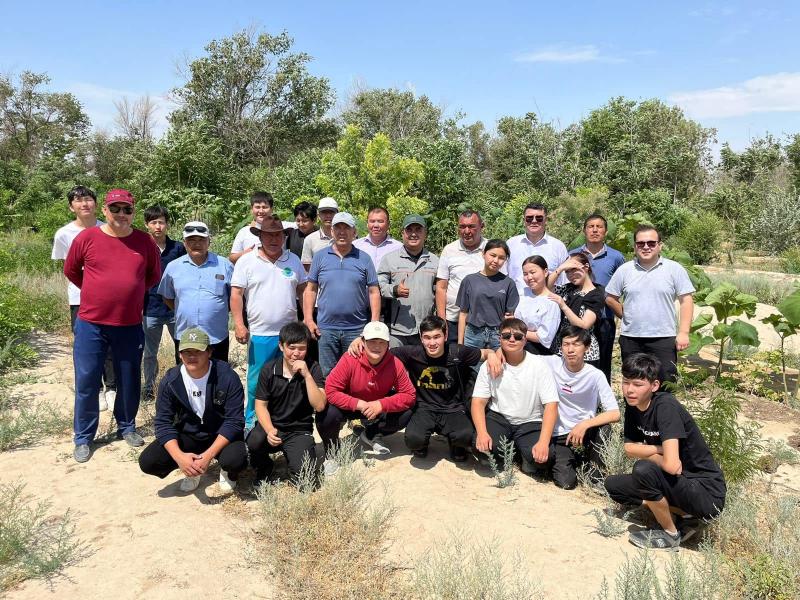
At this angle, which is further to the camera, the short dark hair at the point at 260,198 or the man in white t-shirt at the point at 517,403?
the short dark hair at the point at 260,198

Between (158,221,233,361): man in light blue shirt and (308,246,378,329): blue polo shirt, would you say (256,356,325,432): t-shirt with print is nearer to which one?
(308,246,378,329): blue polo shirt

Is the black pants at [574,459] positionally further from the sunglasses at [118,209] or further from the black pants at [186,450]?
the sunglasses at [118,209]

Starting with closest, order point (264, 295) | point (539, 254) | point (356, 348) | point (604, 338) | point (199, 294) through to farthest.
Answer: point (356, 348) → point (264, 295) → point (199, 294) → point (604, 338) → point (539, 254)

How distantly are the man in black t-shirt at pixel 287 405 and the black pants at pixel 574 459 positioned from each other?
5.54ft

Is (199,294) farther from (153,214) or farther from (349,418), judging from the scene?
(349,418)

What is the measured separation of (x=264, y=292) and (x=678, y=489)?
304cm

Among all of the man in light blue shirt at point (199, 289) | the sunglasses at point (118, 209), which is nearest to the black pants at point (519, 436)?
the man in light blue shirt at point (199, 289)

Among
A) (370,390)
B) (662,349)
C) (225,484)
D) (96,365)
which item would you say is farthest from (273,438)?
(662,349)

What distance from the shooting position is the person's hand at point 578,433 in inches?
163

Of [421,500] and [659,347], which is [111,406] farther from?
[659,347]

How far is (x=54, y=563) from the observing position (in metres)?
3.07

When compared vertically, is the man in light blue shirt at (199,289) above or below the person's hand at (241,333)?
above

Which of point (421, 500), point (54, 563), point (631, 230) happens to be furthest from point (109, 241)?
point (631, 230)

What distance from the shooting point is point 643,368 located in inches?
133
